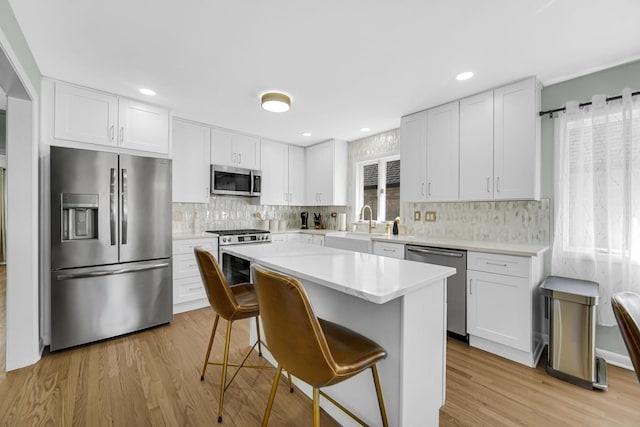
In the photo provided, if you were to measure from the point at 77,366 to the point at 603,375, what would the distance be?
13.2 feet

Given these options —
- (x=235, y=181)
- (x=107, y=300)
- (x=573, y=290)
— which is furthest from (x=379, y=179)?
(x=107, y=300)

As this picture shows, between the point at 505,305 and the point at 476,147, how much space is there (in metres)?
1.52

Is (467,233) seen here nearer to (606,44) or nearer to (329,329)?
(606,44)

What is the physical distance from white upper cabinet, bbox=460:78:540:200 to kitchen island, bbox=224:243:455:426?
1612mm

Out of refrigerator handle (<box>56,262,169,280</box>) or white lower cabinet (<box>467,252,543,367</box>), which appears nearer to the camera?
white lower cabinet (<box>467,252,543,367</box>)

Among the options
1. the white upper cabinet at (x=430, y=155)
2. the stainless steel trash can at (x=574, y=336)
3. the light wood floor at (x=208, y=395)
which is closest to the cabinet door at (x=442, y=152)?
the white upper cabinet at (x=430, y=155)

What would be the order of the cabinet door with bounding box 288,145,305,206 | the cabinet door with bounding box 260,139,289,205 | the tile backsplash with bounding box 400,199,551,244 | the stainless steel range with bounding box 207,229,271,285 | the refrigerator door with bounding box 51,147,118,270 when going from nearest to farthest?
the refrigerator door with bounding box 51,147,118,270 < the tile backsplash with bounding box 400,199,551,244 < the stainless steel range with bounding box 207,229,271,285 < the cabinet door with bounding box 260,139,289,205 < the cabinet door with bounding box 288,145,305,206

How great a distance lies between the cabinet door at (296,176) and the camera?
4.80 m

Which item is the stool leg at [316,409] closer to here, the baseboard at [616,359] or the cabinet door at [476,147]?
the cabinet door at [476,147]

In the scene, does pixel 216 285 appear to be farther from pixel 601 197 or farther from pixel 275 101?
pixel 601 197

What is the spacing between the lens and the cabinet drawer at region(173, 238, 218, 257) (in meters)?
3.26

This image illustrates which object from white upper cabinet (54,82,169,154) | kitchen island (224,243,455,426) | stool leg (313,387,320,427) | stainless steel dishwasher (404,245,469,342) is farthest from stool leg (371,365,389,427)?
white upper cabinet (54,82,169,154)

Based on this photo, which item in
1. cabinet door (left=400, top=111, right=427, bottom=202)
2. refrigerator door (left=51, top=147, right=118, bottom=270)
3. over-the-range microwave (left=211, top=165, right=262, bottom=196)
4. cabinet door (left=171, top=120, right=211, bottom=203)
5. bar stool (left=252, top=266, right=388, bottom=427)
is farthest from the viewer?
over-the-range microwave (left=211, top=165, right=262, bottom=196)

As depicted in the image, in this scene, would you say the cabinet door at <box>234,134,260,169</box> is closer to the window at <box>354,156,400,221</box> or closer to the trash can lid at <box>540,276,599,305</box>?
the window at <box>354,156,400,221</box>
